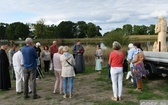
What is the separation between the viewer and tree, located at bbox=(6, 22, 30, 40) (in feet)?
290

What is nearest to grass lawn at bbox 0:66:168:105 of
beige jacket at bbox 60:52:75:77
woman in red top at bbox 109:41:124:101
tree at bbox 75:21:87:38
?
woman in red top at bbox 109:41:124:101

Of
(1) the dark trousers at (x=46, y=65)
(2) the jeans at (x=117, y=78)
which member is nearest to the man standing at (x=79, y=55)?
(1) the dark trousers at (x=46, y=65)

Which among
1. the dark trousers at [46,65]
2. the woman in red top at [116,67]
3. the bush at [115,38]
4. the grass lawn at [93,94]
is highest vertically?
the bush at [115,38]

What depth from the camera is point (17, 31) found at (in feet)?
289

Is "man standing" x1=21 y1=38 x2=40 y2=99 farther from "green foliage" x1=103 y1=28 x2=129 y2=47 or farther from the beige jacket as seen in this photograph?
"green foliage" x1=103 y1=28 x2=129 y2=47

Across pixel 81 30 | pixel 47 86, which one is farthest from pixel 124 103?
pixel 81 30

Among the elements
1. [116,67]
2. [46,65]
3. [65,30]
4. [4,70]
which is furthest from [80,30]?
[116,67]

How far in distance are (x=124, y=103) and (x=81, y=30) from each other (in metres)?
84.0

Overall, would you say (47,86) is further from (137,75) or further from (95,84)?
(137,75)

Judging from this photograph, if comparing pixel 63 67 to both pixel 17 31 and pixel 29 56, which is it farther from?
pixel 17 31

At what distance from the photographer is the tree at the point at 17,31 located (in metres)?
88.3

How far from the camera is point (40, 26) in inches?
2406

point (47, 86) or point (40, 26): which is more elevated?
point (40, 26)

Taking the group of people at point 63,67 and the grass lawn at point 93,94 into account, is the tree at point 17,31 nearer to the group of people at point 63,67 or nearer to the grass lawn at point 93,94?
the grass lawn at point 93,94
